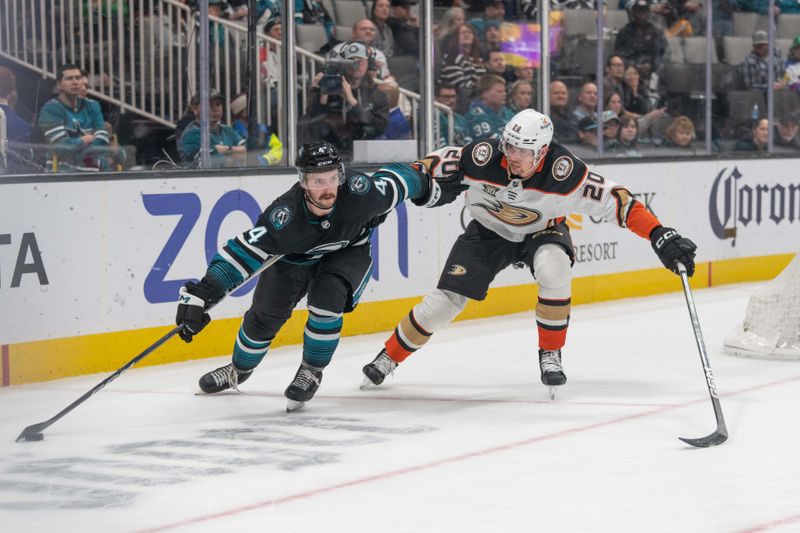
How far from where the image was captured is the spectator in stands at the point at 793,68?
9.58 metres

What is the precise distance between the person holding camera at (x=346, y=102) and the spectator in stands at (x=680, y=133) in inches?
94.0

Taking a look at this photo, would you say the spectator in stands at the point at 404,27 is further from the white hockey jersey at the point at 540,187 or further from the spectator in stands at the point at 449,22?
the white hockey jersey at the point at 540,187

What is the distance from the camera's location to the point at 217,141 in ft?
20.0

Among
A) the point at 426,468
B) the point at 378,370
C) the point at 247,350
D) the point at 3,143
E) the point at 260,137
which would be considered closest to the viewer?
the point at 426,468

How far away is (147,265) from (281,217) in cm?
145

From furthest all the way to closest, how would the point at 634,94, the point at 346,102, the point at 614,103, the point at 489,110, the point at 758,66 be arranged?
the point at 758,66
the point at 634,94
the point at 614,103
the point at 489,110
the point at 346,102

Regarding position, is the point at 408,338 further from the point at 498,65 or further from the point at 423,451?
the point at 498,65

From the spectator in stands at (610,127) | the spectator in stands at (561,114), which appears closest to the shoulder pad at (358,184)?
the spectator in stands at (561,114)

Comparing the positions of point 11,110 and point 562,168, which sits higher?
point 11,110

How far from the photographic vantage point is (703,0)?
8883 millimetres

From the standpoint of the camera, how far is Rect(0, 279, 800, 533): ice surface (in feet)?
10.6

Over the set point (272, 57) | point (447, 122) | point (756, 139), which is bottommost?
point (756, 139)

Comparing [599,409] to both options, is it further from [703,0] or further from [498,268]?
[703,0]

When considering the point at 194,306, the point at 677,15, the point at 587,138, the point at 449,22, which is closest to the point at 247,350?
the point at 194,306
